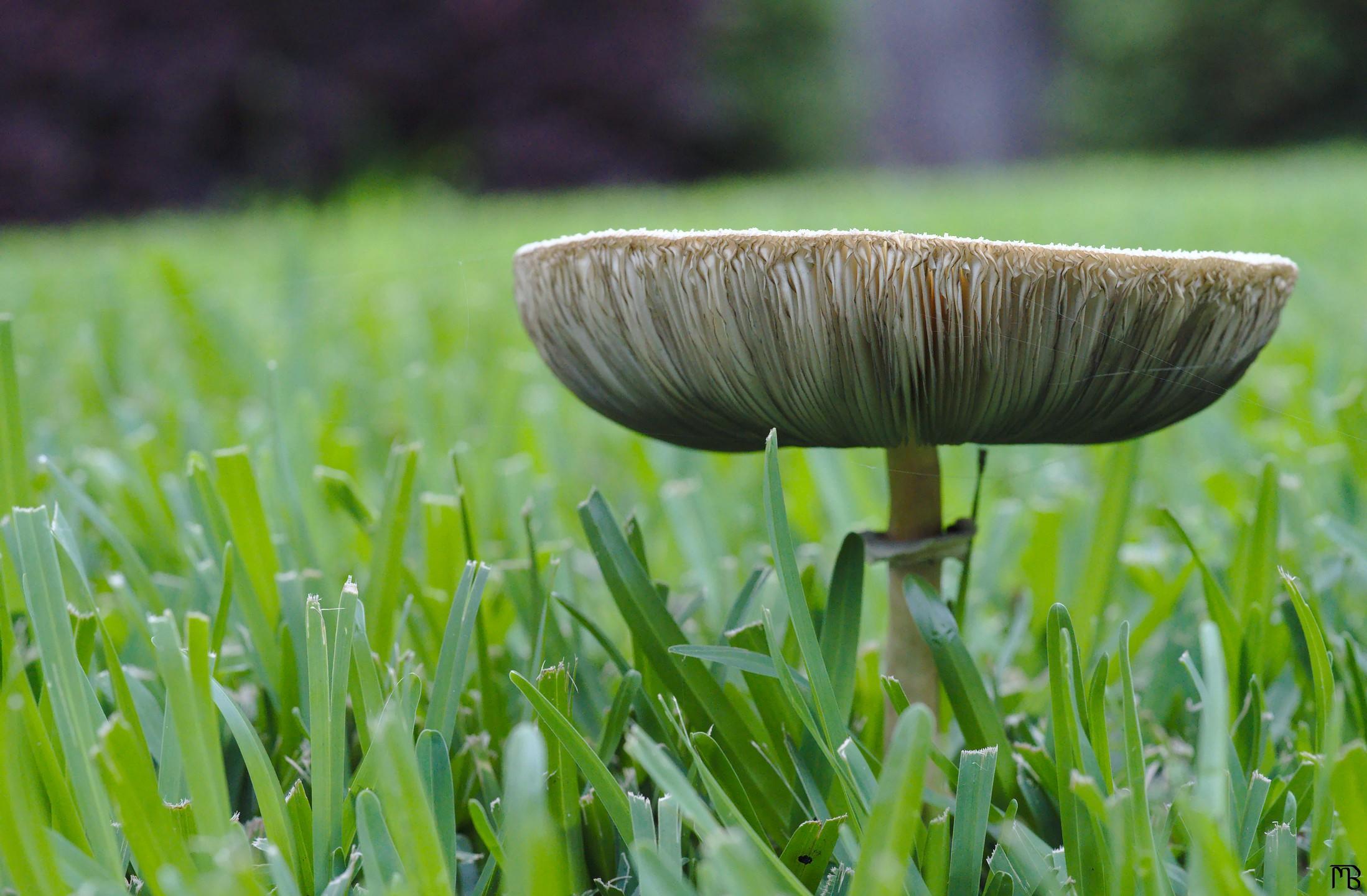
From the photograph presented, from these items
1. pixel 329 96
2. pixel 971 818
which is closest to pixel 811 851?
pixel 971 818

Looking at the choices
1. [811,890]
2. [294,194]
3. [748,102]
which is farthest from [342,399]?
[748,102]

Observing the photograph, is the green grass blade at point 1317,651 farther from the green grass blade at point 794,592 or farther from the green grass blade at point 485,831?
the green grass blade at point 485,831

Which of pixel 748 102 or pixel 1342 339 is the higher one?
pixel 748 102

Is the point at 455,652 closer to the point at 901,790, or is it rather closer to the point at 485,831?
the point at 485,831

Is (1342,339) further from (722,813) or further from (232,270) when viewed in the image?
(232,270)

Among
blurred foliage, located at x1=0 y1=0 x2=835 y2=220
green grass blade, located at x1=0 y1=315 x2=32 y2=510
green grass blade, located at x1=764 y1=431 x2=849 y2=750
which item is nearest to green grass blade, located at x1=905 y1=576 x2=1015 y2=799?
green grass blade, located at x1=764 y1=431 x2=849 y2=750
